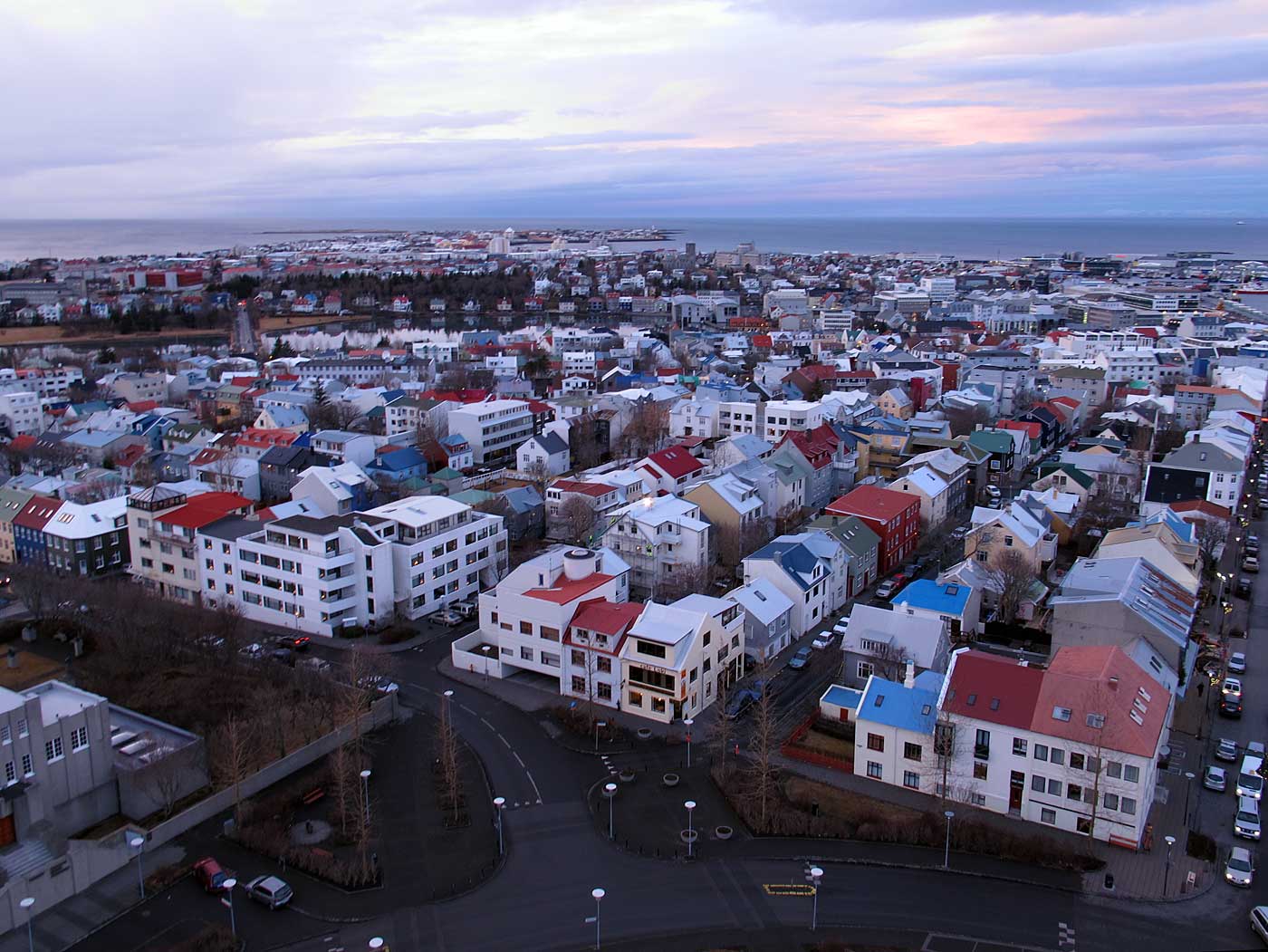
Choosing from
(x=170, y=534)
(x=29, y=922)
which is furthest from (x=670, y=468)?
(x=29, y=922)

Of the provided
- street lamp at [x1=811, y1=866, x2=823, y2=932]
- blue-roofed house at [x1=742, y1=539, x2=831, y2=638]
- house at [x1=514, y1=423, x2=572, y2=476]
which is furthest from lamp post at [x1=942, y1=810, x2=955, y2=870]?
house at [x1=514, y1=423, x2=572, y2=476]

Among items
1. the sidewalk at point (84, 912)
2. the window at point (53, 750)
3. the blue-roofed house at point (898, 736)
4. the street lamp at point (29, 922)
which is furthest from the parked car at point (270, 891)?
the blue-roofed house at point (898, 736)

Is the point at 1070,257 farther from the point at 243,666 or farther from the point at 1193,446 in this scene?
the point at 243,666

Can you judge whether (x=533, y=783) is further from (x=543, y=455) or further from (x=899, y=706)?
(x=543, y=455)

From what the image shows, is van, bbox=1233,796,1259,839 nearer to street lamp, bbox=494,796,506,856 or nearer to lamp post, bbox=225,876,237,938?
street lamp, bbox=494,796,506,856

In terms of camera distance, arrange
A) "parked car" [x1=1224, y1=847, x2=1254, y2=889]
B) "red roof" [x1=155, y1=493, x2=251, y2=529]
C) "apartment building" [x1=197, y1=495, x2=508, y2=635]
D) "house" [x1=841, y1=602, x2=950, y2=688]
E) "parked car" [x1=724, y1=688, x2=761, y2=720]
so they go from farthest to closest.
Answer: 1. "red roof" [x1=155, y1=493, x2=251, y2=529]
2. "apartment building" [x1=197, y1=495, x2=508, y2=635]
3. "house" [x1=841, y1=602, x2=950, y2=688]
4. "parked car" [x1=724, y1=688, x2=761, y2=720]
5. "parked car" [x1=1224, y1=847, x2=1254, y2=889]

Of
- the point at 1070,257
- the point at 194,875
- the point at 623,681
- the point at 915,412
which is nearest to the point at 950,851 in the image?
the point at 623,681
